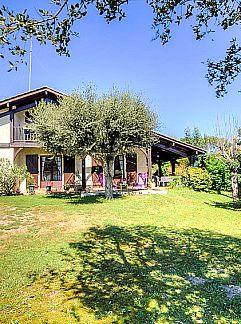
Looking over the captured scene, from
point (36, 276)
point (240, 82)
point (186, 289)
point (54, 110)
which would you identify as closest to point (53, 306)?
point (36, 276)

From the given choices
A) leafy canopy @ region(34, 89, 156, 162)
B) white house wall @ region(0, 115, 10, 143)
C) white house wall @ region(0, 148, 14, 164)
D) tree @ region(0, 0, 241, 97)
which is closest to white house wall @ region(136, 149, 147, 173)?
leafy canopy @ region(34, 89, 156, 162)

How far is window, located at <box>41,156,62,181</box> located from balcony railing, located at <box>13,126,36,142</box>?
2006mm

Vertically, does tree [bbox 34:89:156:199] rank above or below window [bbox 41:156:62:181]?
above

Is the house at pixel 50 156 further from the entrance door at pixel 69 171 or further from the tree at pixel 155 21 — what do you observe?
the tree at pixel 155 21

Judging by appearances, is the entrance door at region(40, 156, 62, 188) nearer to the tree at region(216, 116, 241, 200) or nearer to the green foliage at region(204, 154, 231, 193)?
the green foliage at region(204, 154, 231, 193)

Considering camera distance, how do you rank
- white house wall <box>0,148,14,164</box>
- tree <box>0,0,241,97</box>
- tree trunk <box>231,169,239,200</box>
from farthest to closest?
white house wall <box>0,148,14,164</box> → tree trunk <box>231,169,239,200</box> → tree <box>0,0,241,97</box>

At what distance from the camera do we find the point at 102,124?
14648mm

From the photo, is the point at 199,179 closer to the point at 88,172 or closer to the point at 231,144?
the point at 231,144

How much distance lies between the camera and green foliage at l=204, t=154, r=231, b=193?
2141cm

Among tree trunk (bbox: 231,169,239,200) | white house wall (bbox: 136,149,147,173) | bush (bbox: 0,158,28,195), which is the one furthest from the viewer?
white house wall (bbox: 136,149,147,173)

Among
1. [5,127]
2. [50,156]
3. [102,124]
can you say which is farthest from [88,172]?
[102,124]

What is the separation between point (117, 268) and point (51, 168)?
59.7 ft

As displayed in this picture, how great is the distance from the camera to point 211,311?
13.3ft

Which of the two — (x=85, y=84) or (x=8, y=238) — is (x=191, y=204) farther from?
(x=8, y=238)
